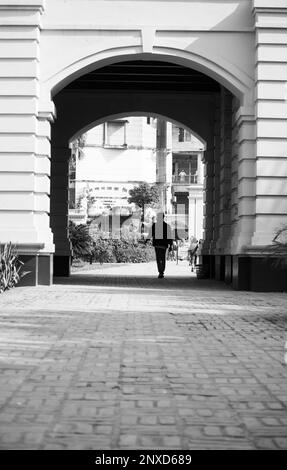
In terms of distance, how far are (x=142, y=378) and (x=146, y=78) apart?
1387cm

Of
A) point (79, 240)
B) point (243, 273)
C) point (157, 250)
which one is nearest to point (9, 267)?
point (243, 273)

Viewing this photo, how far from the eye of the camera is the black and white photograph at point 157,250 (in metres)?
3.79

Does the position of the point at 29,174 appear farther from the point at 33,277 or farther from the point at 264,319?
the point at 264,319

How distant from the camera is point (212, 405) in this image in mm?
4117

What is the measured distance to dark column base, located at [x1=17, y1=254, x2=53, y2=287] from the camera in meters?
12.9

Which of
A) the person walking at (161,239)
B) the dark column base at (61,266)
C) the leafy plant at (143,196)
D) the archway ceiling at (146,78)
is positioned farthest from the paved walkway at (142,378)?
the leafy plant at (143,196)

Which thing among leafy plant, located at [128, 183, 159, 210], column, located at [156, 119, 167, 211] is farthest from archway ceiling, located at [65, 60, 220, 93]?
column, located at [156, 119, 167, 211]

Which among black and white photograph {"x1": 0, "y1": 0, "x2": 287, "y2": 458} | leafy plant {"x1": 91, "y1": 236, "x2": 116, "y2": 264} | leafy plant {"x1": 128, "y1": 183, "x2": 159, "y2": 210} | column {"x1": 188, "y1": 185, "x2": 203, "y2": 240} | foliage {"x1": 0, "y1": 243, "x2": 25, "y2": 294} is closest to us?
black and white photograph {"x1": 0, "y1": 0, "x2": 287, "y2": 458}

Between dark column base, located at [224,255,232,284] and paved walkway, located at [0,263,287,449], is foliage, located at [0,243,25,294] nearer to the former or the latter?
paved walkway, located at [0,263,287,449]

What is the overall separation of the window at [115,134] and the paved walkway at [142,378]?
63.9 meters

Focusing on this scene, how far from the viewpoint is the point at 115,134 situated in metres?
72.4

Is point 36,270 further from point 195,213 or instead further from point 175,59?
point 195,213

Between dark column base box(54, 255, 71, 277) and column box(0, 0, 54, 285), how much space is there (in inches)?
222

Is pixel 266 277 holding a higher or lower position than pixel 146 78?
lower
